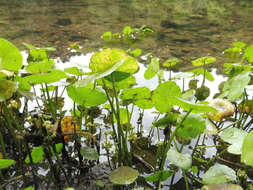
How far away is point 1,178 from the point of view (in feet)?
2.25

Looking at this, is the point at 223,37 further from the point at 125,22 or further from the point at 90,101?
the point at 90,101

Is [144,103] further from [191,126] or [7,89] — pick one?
[7,89]

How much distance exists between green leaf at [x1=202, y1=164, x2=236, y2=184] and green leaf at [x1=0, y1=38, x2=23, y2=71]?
0.60 m

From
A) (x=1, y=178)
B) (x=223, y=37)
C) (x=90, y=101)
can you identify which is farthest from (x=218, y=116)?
(x=223, y=37)

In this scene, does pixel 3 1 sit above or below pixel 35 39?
above

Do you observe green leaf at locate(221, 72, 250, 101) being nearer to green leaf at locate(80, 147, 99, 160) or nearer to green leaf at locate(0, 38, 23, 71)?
green leaf at locate(80, 147, 99, 160)

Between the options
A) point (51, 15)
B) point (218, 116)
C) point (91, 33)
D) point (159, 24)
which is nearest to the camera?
point (218, 116)

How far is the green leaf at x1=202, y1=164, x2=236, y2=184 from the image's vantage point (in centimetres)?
55

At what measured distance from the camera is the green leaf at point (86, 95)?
2.13 ft

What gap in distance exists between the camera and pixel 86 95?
0.66 metres

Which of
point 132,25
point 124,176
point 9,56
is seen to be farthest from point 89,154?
point 132,25

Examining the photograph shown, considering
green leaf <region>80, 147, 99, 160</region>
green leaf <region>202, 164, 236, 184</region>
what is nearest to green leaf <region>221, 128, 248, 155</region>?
green leaf <region>202, 164, 236, 184</region>

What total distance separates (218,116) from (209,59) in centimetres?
23

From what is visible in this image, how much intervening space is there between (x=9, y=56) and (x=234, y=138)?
2.17 ft
